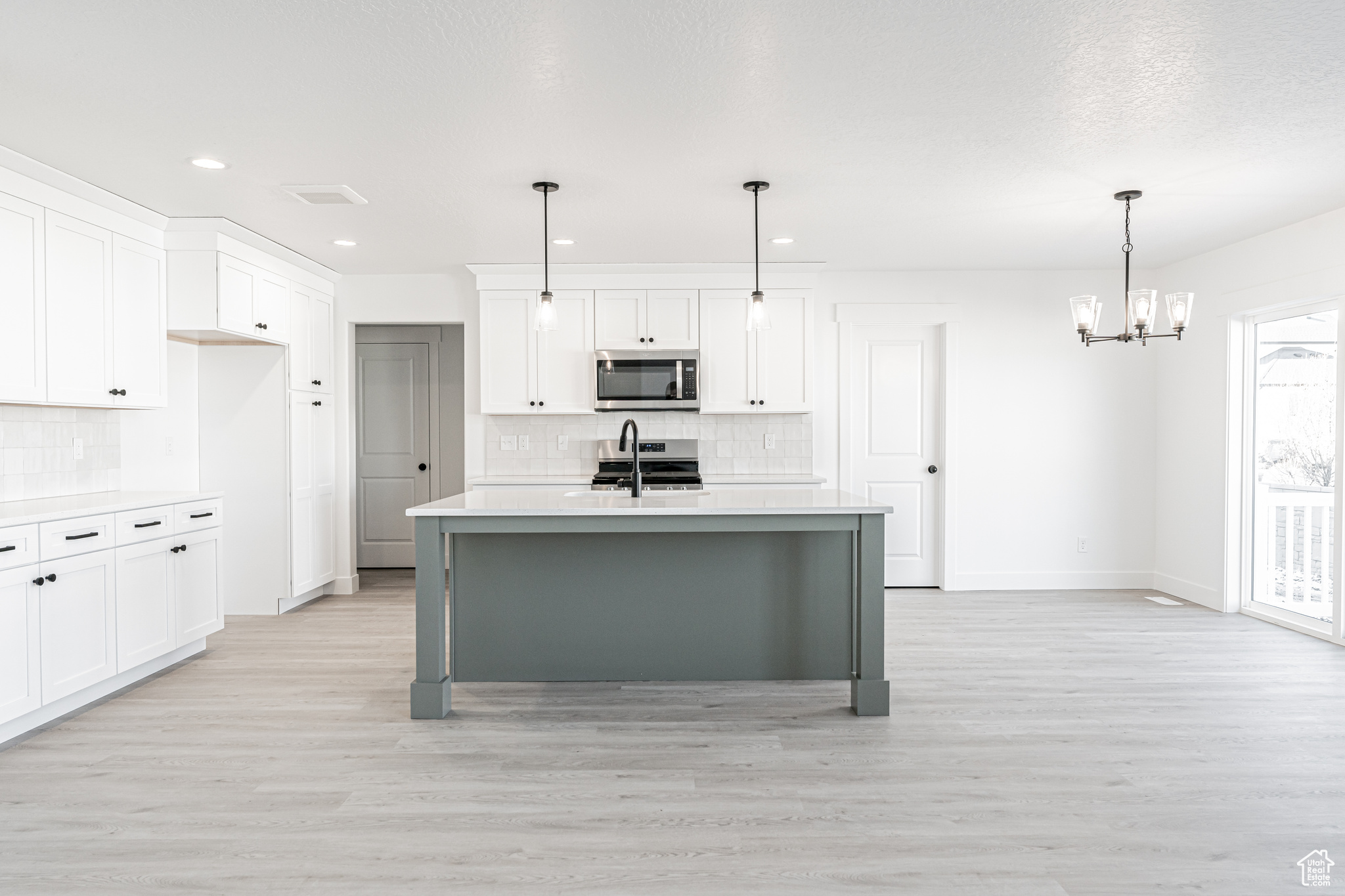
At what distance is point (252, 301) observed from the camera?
4625 millimetres

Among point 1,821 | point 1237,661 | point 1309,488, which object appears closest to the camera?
point 1,821

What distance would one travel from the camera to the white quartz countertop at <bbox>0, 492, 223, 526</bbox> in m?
3.00

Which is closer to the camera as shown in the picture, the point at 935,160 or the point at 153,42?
the point at 153,42

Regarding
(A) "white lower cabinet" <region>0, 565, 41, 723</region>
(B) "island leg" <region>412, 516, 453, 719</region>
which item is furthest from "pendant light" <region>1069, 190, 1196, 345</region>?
(A) "white lower cabinet" <region>0, 565, 41, 723</region>

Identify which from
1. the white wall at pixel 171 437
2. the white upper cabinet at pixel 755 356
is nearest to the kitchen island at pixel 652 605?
the white upper cabinet at pixel 755 356

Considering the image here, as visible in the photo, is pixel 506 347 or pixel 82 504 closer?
pixel 82 504

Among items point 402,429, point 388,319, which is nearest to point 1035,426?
point 388,319

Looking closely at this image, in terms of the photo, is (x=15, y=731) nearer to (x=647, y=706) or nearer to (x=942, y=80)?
(x=647, y=706)

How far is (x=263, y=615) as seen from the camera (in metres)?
5.01

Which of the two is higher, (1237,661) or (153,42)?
(153,42)

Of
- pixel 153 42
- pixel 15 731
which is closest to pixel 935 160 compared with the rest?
pixel 153 42

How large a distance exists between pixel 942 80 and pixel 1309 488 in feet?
12.4

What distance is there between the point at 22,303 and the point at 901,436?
16.9ft
